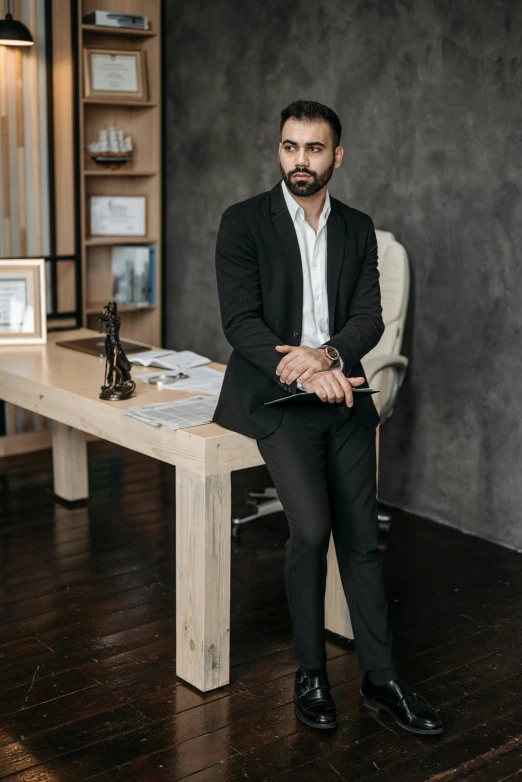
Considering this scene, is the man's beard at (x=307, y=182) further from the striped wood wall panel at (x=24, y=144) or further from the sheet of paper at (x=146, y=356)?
the striped wood wall panel at (x=24, y=144)

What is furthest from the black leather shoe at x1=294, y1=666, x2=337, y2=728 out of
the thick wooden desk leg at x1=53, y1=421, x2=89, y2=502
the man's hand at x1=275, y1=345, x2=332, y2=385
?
the thick wooden desk leg at x1=53, y1=421, x2=89, y2=502

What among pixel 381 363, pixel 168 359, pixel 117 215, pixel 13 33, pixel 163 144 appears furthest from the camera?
pixel 163 144

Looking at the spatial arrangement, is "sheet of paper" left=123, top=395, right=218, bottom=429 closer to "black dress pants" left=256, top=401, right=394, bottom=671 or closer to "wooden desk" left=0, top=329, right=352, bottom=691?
"wooden desk" left=0, top=329, right=352, bottom=691

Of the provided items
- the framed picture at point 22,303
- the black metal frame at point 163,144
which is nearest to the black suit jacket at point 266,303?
the framed picture at point 22,303

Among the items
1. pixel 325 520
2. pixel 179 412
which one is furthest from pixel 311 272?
pixel 325 520

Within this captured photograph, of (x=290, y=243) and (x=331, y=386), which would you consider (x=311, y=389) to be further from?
(x=290, y=243)

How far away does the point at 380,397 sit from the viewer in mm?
3768

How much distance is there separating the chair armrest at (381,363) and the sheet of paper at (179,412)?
0.85 m

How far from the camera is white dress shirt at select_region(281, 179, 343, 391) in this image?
2693 mm

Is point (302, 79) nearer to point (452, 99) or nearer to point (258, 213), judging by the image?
point (452, 99)

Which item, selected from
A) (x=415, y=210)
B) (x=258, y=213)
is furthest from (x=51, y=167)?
(x=258, y=213)

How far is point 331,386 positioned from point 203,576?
0.63 meters

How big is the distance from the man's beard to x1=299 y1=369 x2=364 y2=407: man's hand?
1.63 ft

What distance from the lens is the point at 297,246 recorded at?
2662mm
